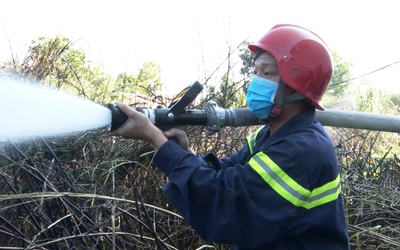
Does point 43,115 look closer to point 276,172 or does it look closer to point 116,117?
point 116,117

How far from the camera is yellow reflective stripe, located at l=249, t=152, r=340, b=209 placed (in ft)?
5.88

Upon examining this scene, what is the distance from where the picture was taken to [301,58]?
206cm

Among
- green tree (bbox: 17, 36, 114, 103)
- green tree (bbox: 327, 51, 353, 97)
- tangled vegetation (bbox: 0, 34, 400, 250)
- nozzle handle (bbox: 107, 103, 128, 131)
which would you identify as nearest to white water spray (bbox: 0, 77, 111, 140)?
nozzle handle (bbox: 107, 103, 128, 131)

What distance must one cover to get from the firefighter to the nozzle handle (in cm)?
2

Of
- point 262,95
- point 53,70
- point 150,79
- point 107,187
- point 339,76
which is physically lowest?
point 339,76

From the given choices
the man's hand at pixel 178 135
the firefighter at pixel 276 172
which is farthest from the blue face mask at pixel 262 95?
the man's hand at pixel 178 135

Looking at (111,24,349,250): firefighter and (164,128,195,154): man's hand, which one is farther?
(164,128,195,154): man's hand

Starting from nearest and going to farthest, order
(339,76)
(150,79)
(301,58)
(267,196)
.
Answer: (267,196), (301,58), (150,79), (339,76)

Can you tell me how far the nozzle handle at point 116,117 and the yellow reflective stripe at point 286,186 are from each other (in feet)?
1.70

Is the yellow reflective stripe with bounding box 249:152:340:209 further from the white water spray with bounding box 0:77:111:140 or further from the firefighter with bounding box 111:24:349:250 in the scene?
the white water spray with bounding box 0:77:111:140

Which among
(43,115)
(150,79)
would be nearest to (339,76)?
(150,79)

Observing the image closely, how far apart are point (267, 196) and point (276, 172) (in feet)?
0.31

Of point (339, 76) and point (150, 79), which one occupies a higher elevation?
point (150, 79)

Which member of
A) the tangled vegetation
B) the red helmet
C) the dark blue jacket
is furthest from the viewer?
the tangled vegetation
